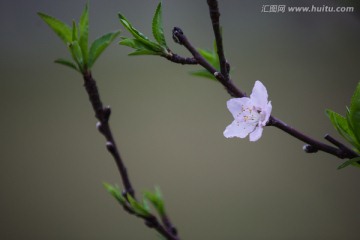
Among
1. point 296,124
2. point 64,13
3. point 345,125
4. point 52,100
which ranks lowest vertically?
point 345,125

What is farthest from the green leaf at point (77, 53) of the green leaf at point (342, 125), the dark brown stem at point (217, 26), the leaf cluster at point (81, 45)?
the green leaf at point (342, 125)

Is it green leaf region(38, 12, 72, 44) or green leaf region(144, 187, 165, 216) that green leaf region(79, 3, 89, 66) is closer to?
green leaf region(38, 12, 72, 44)

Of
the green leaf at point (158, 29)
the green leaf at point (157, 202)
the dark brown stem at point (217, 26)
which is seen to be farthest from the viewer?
the green leaf at point (157, 202)

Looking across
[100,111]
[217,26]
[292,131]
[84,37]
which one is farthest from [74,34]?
[292,131]

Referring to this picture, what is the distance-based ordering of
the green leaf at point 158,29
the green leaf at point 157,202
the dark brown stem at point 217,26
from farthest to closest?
the green leaf at point 157,202 → the green leaf at point 158,29 → the dark brown stem at point 217,26

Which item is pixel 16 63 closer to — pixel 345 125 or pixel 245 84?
pixel 245 84

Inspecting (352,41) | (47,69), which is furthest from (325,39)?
(47,69)

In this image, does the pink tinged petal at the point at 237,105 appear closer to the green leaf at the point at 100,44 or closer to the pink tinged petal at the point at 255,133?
the pink tinged petal at the point at 255,133
